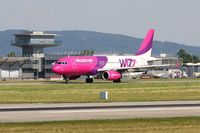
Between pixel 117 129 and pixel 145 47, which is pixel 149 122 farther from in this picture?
pixel 145 47

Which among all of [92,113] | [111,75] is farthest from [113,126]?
[111,75]

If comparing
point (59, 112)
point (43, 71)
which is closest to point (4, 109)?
point (59, 112)

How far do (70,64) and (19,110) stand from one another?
188ft

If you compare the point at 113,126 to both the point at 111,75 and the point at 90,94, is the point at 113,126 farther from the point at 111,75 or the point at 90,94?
the point at 111,75

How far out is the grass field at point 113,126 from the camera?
1115 inches

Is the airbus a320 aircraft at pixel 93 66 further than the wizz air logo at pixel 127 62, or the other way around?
the wizz air logo at pixel 127 62

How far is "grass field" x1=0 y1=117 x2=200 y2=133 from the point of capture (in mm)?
28328

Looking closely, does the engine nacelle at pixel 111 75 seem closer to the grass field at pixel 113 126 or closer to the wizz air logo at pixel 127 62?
the wizz air logo at pixel 127 62

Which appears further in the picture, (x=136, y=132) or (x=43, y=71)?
(x=43, y=71)

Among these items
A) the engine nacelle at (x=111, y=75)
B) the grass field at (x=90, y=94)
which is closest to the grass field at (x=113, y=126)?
the grass field at (x=90, y=94)

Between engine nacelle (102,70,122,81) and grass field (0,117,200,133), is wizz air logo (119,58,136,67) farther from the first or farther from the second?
grass field (0,117,200,133)

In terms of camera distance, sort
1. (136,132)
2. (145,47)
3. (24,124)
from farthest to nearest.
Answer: (145,47)
(24,124)
(136,132)

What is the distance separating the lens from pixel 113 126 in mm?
29781

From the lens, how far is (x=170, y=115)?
3547 cm
